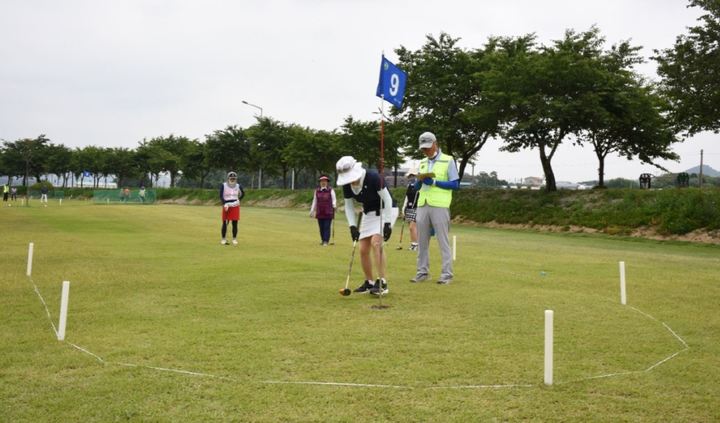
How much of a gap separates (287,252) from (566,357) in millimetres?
11017

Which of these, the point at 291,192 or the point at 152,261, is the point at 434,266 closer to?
the point at 152,261

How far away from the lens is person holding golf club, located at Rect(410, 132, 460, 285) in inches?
413

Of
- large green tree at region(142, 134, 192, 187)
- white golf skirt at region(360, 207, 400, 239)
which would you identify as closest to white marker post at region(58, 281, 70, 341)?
white golf skirt at region(360, 207, 400, 239)

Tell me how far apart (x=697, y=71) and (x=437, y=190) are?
20900 mm

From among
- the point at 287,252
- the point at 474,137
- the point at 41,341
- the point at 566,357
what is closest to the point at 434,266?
the point at 287,252

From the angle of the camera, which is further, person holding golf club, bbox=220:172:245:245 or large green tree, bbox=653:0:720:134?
large green tree, bbox=653:0:720:134

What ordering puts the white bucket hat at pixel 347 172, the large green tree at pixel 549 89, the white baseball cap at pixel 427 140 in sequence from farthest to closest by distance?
the large green tree at pixel 549 89 → the white baseball cap at pixel 427 140 → the white bucket hat at pixel 347 172

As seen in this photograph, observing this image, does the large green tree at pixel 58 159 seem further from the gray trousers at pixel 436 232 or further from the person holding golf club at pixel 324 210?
the gray trousers at pixel 436 232

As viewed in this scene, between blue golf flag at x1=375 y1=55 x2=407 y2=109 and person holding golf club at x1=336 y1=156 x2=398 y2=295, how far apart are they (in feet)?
4.26

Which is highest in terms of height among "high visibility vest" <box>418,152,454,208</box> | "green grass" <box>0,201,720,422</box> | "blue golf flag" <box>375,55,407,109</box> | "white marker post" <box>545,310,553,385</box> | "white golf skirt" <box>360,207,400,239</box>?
"blue golf flag" <box>375,55,407,109</box>

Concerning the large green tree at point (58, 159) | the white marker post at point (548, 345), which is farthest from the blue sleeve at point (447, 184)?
the large green tree at point (58, 159)

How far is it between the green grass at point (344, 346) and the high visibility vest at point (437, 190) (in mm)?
1528

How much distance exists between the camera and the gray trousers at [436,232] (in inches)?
419

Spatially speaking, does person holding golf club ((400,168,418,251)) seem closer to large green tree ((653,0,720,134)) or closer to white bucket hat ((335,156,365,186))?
white bucket hat ((335,156,365,186))
